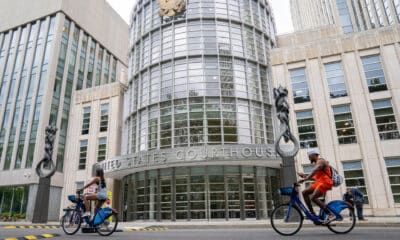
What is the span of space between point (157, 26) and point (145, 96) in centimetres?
719

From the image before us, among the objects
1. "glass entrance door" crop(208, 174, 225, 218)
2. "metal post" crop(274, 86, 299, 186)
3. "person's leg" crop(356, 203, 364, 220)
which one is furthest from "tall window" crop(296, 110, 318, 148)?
"person's leg" crop(356, 203, 364, 220)

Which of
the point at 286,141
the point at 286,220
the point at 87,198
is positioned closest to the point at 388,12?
the point at 286,141

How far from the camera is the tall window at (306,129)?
990 inches

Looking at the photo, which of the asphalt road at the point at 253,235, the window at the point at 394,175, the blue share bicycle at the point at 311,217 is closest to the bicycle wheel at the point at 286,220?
the blue share bicycle at the point at 311,217

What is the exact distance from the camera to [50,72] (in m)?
38.0

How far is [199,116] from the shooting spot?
83.6 ft

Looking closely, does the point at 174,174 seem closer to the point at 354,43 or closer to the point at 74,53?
the point at 354,43

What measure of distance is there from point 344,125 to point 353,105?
1.80m

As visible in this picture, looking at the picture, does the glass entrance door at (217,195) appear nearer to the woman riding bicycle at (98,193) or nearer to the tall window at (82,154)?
the woman riding bicycle at (98,193)

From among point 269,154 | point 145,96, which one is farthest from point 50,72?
point 269,154

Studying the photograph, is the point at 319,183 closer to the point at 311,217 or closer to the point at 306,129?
the point at 311,217

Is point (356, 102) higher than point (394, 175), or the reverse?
point (356, 102)

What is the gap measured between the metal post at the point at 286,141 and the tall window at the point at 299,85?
11528 mm

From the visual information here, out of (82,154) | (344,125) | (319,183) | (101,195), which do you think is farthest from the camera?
(82,154)
